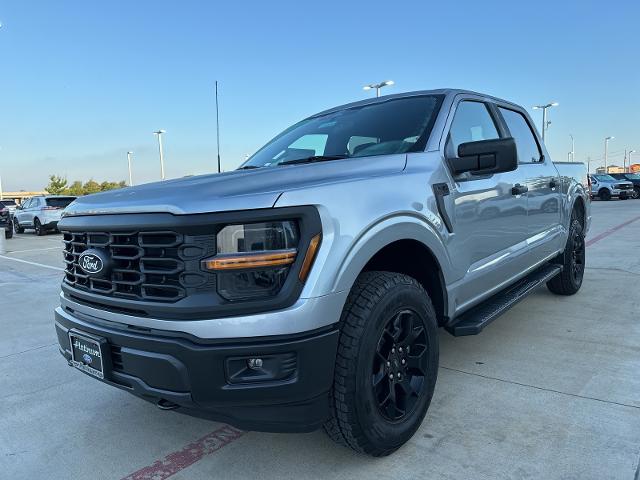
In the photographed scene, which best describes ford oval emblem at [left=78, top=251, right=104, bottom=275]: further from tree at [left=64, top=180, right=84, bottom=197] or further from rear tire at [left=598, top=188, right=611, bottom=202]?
tree at [left=64, top=180, right=84, bottom=197]

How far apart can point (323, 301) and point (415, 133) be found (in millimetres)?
1460

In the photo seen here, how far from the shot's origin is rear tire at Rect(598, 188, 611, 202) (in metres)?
29.1

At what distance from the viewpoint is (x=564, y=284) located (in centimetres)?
529

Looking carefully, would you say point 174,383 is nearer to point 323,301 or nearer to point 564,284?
point 323,301

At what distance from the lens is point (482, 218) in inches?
124

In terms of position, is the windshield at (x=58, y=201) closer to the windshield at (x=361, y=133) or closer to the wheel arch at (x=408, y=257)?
the windshield at (x=361, y=133)

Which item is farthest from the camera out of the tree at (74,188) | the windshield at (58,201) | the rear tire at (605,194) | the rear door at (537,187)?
the tree at (74,188)

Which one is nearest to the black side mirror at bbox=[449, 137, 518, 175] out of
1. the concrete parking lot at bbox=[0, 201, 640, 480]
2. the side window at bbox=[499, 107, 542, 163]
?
the side window at bbox=[499, 107, 542, 163]

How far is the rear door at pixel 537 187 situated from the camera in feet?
13.1

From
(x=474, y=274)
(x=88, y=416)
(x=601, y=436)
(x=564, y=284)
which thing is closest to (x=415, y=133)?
(x=474, y=274)

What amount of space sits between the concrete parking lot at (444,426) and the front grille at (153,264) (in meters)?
0.91

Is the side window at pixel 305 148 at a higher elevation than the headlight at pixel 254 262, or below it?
higher

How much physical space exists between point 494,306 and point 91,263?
98.0 inches

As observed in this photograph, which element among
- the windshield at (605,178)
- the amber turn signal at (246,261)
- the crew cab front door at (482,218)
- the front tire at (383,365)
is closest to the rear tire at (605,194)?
the windshield at (605,178)
